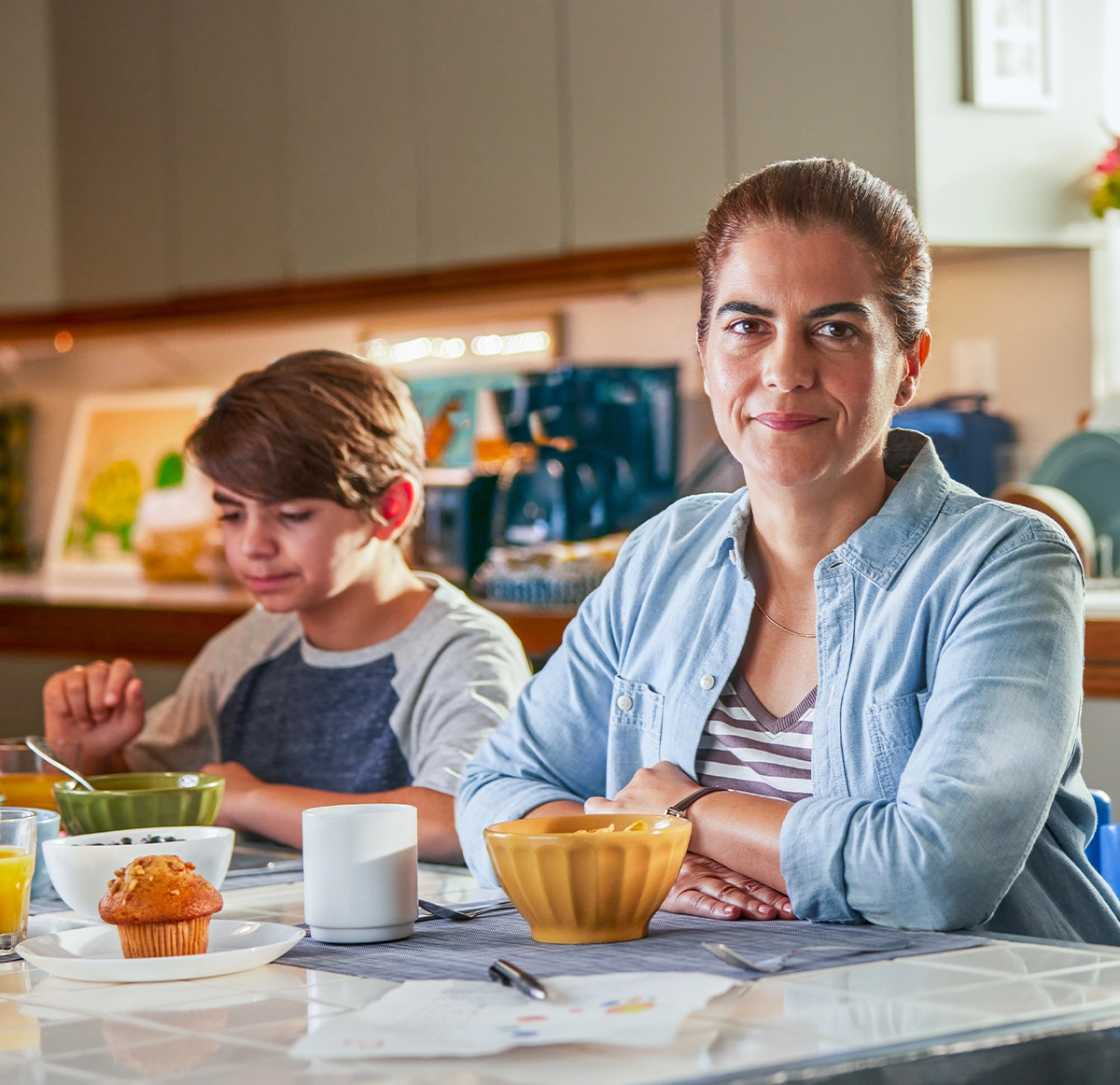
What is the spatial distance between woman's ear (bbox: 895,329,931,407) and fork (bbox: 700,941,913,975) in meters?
0.61

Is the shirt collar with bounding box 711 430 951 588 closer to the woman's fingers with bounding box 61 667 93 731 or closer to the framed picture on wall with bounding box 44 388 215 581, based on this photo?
the woman's fingers with bounding box 61 667 93 731

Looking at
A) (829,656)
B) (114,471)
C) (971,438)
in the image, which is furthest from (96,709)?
(114,471)

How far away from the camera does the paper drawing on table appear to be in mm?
955

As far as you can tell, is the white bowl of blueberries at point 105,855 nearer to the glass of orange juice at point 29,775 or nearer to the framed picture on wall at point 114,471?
the glass of orange juice at point 29,775

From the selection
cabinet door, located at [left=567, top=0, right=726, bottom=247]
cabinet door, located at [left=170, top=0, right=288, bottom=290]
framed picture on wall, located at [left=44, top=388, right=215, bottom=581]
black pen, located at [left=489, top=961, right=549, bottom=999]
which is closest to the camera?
black pen, located at [left=489, top=961, right=549, bottom=999]

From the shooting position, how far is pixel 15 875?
1326 mm

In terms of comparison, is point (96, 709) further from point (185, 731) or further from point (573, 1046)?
point (573, 1046)

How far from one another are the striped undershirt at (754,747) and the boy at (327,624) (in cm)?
44

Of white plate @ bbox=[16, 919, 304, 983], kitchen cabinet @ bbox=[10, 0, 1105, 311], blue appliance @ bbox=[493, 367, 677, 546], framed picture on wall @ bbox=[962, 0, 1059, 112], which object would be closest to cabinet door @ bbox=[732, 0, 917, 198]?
kitchen cabinet @ bbox=[10, 0, 1105, 311]

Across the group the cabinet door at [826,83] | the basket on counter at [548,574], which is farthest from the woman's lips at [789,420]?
the basket on counter at [548,574]

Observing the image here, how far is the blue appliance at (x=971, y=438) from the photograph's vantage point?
3.63m

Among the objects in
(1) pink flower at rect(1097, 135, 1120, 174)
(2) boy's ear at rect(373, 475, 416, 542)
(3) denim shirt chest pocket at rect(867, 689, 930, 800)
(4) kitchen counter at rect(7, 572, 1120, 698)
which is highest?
(1) pink flower at rect(1097, 135, 1120, 174)

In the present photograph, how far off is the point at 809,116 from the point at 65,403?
2963mm

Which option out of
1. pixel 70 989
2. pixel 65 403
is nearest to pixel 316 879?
pixel 70 989
